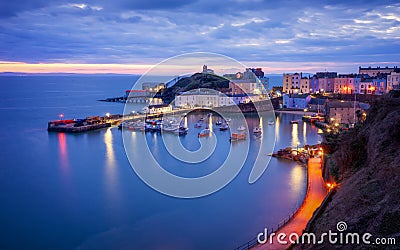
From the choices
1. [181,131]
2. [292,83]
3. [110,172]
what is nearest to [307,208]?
[110,172]

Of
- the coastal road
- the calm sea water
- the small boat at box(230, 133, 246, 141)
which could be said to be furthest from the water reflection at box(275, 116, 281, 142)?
the coastal road

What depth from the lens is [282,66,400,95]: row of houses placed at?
18.9 m

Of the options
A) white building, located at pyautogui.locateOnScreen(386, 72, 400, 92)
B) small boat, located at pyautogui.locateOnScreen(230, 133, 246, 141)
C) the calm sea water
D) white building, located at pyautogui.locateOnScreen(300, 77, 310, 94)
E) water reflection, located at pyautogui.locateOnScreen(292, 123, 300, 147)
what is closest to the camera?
the calm sea water

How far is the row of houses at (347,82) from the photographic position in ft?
62.0

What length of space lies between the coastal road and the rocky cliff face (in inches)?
18.7

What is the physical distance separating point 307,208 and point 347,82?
18.5 meters

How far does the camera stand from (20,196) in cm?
665

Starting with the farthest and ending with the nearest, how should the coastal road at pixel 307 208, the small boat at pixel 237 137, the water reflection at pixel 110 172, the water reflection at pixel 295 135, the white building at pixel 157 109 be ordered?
the white building at pixel 157 109 → the small boat at pixel 237 137 → the water reflection at pixel 295 135 → the water reflection at pixel 110 172 → the coastal road at pixel 307 208

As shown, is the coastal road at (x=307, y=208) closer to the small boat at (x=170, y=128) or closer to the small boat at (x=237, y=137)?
the small boat at (x=237, y=137)

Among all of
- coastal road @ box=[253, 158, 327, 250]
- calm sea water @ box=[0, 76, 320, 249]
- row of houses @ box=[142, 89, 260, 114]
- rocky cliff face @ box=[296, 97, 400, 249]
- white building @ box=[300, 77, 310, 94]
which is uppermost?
white building @ box=[300, 77, 310, 94]

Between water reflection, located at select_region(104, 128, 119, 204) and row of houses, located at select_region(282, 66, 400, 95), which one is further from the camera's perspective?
row of houses, located at select_region(282, 66, 400, 95)

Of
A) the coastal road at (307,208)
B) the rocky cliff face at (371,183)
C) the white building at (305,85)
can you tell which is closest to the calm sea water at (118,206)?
the coastal road at (307,208)

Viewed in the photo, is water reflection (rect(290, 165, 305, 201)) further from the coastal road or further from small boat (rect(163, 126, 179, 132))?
small boat (rect(163, 126, 179, 132))

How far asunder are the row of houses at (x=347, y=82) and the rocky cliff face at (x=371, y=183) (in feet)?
49.4
